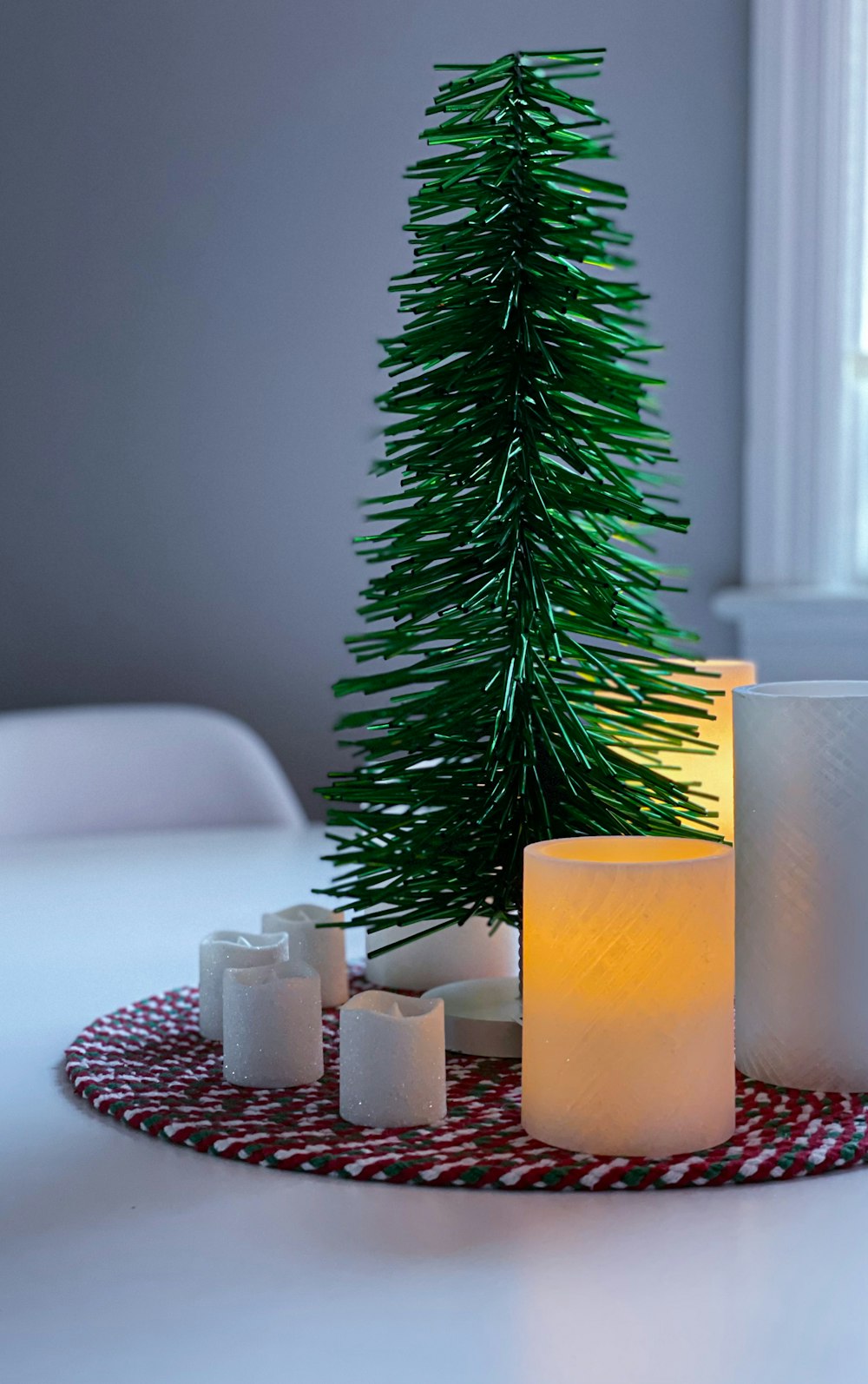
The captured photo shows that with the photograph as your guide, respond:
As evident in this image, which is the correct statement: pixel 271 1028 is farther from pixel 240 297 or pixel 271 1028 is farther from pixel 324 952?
pixel 240 297

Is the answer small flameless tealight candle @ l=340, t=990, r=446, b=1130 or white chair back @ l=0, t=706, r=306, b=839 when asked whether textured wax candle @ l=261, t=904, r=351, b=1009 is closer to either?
small flameless tealight candle @ l=340, t=990, r=446, b=1130

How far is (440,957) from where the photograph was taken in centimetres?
78

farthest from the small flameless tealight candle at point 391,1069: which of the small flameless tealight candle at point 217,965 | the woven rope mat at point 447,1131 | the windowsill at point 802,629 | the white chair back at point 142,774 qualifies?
the windowsill at point 802,629

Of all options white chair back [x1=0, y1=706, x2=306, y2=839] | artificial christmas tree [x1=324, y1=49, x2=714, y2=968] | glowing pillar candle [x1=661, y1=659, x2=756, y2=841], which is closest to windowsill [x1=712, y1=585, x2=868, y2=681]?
white chair back [x1=0, y1=706, x2=306, y2=839]

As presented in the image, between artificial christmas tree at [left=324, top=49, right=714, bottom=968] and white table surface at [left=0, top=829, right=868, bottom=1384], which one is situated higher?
artificial christmas tree at [left=324, top=49, right=714, bottom=968]

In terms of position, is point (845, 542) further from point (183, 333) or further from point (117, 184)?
point (117, 184)

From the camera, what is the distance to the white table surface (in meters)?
0.41

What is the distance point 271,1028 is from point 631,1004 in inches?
6.3

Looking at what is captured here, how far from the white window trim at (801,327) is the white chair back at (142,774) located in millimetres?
774

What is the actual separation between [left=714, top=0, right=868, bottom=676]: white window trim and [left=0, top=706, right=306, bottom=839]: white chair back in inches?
30.5

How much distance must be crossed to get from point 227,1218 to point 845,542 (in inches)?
70.2

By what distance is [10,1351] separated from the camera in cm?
42

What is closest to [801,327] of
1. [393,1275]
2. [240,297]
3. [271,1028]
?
[240,297]

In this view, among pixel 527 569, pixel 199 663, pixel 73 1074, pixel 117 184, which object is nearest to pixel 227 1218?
pixel 73 1074
